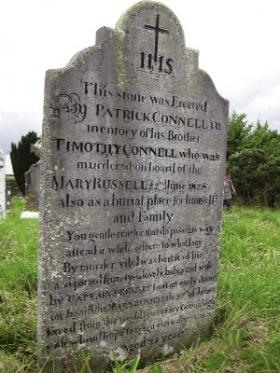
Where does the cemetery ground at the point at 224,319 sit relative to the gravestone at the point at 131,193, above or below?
below

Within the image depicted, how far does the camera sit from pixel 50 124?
2.57m

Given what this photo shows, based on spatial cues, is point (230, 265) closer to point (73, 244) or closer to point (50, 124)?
point (73, 244)

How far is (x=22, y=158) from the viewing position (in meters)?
21.6

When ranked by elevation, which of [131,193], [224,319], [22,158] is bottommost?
[224,319]

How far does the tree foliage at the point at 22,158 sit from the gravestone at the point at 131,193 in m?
18.6

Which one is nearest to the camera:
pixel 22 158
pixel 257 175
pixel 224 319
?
pixel 224 319

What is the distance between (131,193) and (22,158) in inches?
768

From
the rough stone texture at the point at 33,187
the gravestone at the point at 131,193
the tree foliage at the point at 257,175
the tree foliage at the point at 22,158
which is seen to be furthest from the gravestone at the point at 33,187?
the gravestone at the point at 131,193

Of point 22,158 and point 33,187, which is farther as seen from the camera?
point 22,158

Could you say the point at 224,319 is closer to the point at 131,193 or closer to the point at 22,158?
the point at 131,193

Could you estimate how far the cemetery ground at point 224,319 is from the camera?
2715mm

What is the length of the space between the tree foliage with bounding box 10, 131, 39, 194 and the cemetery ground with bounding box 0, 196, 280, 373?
16299 millimetres

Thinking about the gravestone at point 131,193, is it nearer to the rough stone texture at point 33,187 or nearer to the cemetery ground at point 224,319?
the cemetery ground at point 224,319

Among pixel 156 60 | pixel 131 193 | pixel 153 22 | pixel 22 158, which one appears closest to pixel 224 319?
pixel 131 193
